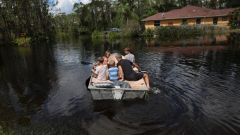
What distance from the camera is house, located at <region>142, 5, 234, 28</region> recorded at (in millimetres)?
36125

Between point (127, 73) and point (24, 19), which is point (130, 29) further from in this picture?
point (127, 73)

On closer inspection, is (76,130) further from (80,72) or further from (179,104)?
(80,72)

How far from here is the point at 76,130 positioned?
5117mm

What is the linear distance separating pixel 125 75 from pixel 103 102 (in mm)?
1476

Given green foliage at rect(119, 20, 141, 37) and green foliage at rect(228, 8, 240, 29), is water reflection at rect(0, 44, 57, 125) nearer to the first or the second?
green foliage at rect(119, 20, 141, 37)

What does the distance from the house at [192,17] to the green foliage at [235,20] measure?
1.09 meters

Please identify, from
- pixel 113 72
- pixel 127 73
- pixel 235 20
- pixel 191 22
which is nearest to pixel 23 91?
pixel 113 72

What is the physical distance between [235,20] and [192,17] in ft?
26.2

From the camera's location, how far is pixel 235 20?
112 ft

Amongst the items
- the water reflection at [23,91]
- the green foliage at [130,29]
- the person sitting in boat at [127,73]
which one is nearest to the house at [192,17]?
the green foliage at [130,29]

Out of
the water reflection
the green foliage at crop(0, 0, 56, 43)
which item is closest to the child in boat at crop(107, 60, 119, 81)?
the water reflection

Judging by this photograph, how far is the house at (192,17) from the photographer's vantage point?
3612 centimetres

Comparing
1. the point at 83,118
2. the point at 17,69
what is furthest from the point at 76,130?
the point at 17,69

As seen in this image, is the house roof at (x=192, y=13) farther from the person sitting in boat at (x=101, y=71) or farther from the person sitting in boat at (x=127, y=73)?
the person sitting in boat at (x=101, y=71)
